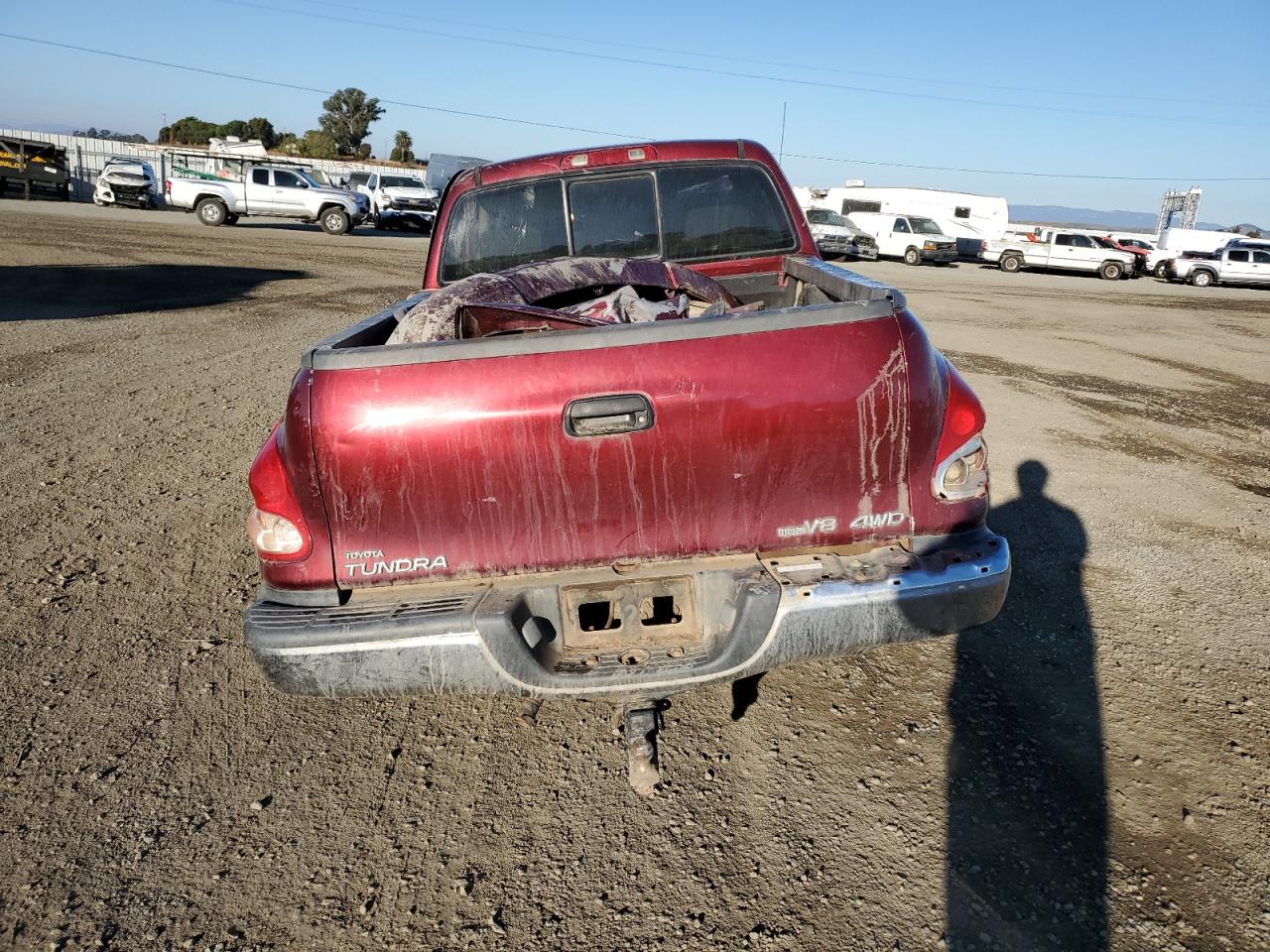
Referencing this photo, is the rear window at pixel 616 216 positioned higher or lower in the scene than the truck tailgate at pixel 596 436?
higher

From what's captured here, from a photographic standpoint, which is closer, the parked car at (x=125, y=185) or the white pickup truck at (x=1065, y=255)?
the white pickup truck at (x=1065, y=255)

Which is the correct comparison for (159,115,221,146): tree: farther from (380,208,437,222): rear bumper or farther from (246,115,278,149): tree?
(380,208,437,222): rear bumper

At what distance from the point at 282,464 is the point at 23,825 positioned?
1362 millimetres

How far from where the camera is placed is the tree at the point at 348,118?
72375mm

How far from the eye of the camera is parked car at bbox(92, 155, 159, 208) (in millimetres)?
31156

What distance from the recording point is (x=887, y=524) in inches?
95.0

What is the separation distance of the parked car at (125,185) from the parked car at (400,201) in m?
8.41

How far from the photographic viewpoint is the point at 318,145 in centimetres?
6750

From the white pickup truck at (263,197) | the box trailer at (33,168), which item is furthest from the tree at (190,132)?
the white pickup truck at (263,197)

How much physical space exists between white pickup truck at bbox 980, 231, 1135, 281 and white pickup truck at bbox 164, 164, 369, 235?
24.3 m

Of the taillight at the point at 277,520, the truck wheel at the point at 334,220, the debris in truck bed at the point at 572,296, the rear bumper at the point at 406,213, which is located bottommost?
the taillight at the point at 277,520

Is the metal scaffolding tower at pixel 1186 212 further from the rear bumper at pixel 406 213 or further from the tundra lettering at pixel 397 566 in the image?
the tundra lettering at pixel 397 566

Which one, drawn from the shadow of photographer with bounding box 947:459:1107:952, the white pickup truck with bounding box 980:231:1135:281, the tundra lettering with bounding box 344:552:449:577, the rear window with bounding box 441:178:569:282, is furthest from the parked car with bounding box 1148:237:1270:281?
the tundra lettering with bounding box 344:552:449:577

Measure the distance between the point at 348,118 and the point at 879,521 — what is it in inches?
3211
